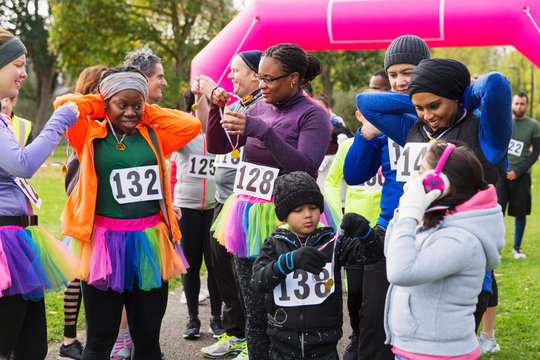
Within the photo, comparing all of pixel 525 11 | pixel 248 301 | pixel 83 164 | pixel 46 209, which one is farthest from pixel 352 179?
pixel 46 209

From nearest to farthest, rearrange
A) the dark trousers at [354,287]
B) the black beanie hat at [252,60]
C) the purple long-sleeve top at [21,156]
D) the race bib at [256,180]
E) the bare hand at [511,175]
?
the purple long-sleeve top at [21,156], the race bib at [256,180], the dark trousers at [354,287], the black beanie hat at [252,60], the bare hand at [511,175]

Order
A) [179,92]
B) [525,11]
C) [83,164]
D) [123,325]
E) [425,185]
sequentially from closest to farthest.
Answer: [425,185]
[83,164]
[123,325]
[525,11]
[179,92]

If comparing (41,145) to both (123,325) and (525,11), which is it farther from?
(525,11)

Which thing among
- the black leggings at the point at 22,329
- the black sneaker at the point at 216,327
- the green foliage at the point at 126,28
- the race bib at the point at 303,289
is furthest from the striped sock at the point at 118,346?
the green foliage at the point at 126,28

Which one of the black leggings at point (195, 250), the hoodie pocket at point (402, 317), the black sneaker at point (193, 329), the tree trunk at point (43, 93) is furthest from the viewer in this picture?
the tree trunk at point (43, 93)

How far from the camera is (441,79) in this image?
2.69 m

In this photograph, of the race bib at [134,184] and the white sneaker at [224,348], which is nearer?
the race bib at [134,184]

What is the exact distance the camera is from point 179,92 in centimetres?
2123

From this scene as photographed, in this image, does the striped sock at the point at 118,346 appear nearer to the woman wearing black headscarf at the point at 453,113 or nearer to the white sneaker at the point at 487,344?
the white sneaker at the point at 487,344

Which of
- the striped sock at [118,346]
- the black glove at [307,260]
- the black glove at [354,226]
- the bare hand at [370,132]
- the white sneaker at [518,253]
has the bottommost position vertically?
the white sneaker at [518,253]

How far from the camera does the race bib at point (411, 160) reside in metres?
2.85

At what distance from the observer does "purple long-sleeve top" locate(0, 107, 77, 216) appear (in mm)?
2824

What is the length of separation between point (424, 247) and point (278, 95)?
1.44m

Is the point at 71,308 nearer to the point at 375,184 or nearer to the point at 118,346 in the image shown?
the point at 118,346
